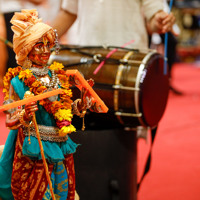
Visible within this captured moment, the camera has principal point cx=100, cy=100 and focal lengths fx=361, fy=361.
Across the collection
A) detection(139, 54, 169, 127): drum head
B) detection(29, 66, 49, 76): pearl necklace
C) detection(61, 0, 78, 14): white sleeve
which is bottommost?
detection(139, 54, 169, 127): drum head

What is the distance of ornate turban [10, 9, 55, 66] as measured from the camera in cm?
78

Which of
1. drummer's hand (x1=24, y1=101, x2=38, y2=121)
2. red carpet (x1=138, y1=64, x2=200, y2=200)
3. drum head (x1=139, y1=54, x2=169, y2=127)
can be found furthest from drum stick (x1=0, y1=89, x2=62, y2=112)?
red carpet (x1=138, y1=64, x2=200, y2=200)

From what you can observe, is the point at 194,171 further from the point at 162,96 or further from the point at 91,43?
the point at 91,43

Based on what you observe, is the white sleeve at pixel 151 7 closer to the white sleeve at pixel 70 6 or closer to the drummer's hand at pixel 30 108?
the white sleeve at pixel 70 6

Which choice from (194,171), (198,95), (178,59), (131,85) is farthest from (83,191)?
(178,59)

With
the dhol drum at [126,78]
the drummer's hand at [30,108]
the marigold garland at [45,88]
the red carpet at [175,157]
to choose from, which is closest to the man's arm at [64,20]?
the dhol drum at [126,78]

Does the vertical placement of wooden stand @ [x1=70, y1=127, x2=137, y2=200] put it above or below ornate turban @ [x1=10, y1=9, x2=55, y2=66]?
below

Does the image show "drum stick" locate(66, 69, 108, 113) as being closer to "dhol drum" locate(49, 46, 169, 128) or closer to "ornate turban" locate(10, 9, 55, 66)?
"ornate turban" locate(10, 9, 55, 66)

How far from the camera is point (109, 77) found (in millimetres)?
1397

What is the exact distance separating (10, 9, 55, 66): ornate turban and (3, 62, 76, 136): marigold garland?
4cm

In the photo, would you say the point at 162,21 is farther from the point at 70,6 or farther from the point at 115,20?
the point at 70,6

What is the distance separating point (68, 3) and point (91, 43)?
0.34 m

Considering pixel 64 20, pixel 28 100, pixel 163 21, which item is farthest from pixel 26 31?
pixel 163 21

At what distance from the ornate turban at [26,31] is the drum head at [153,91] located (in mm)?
637
